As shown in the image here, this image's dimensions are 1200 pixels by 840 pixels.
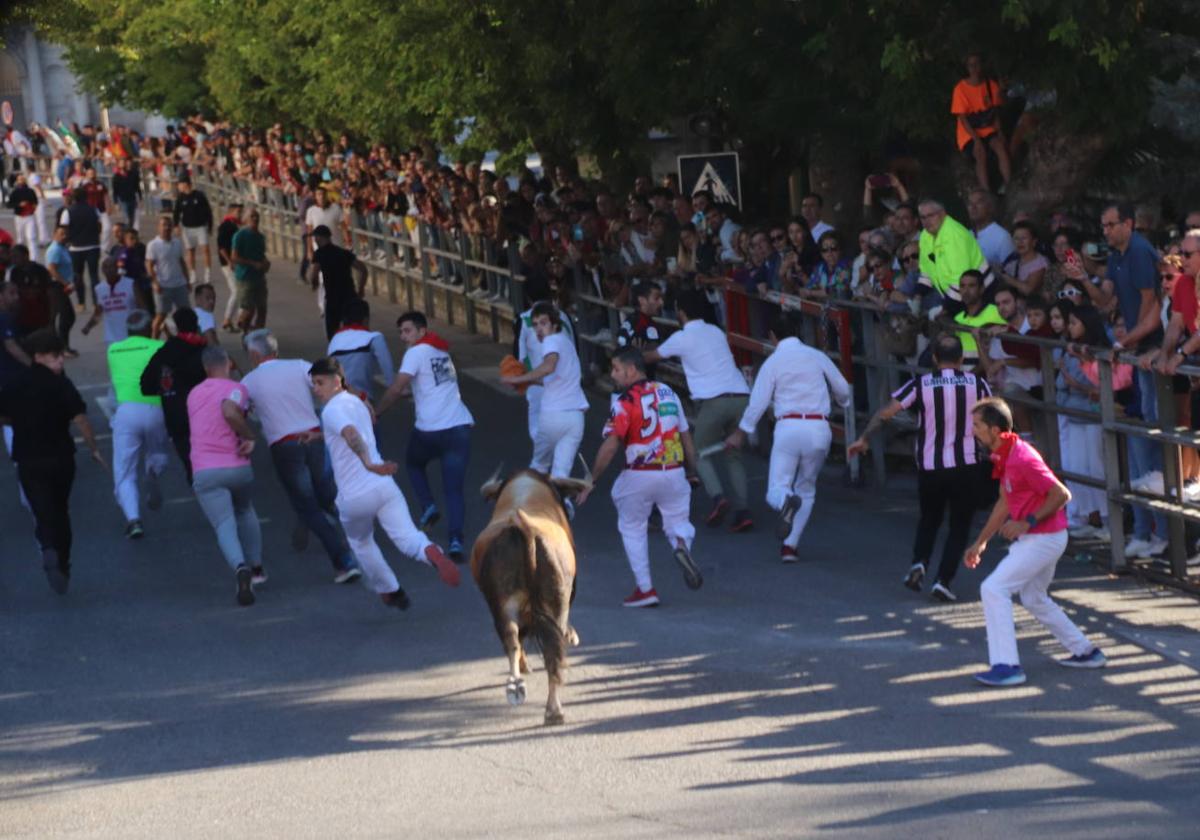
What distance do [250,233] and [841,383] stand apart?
13.0 metres

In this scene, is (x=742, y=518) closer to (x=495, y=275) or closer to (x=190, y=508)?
(x=190, y=508)

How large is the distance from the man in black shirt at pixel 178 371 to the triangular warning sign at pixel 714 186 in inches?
268

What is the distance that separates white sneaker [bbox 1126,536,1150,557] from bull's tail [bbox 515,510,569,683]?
4.49m

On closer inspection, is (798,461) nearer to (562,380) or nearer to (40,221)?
(562,380)

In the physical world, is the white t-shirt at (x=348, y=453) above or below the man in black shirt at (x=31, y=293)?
below

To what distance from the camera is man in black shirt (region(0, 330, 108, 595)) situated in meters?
13.6

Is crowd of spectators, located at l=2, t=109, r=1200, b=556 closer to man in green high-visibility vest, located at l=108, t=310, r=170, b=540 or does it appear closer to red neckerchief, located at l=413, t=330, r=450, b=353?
red neckerchief, located at l=413, t=330, r=450, b=353

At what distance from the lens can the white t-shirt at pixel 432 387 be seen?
45.6ft

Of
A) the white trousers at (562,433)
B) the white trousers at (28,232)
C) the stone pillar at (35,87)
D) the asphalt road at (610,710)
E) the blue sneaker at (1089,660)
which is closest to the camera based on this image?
the asphalt road at (610,710)

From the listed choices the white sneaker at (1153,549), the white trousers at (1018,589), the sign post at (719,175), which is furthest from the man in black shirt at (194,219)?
the white trousers at (1018,589)

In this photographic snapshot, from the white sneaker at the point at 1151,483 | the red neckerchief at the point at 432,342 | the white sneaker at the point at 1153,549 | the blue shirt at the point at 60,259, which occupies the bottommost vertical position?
the white sneaker at the point at 1153,549

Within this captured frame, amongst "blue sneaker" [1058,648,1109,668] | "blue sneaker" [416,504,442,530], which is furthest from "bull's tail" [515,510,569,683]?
"blue sneaker" [416,504,442,530]

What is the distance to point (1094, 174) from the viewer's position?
16922 millimetres

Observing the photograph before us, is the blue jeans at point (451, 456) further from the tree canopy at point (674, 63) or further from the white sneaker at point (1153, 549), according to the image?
the white sneaker at point (1153, 549)
